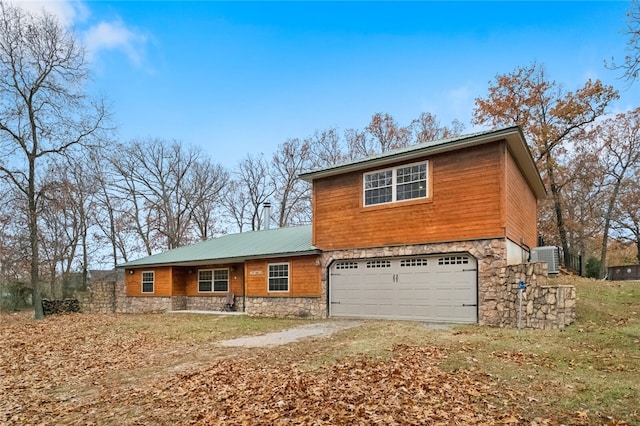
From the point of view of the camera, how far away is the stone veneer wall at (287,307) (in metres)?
14.1

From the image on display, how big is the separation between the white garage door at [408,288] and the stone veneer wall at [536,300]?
0.82 metres

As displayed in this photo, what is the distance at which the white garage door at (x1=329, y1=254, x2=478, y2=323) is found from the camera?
36.0 ft

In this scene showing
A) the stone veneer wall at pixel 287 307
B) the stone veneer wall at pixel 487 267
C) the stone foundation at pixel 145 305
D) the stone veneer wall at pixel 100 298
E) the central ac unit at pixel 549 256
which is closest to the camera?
the stone veneer wall at pixel 487 267

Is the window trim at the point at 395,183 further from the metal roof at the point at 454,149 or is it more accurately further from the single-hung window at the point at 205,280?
the single-hung window at the point at 205,280

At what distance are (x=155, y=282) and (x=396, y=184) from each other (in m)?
14.8

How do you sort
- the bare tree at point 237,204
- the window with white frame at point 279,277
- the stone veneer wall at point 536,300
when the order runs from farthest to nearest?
the bare tree at point 237,204, the window with white frame at point 279,277, the stone veneer wall at point 536,300

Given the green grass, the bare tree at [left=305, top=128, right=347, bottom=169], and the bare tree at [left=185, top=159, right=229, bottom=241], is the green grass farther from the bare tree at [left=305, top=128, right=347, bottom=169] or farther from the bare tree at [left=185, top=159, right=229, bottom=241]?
the bare tree at [left=185, top=159, right=229, bottom=241]

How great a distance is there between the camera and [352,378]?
5.79 m

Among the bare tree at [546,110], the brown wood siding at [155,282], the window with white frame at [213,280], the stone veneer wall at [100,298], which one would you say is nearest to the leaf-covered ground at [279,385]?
the window with white frame at [213,280]

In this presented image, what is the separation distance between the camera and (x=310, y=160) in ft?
106

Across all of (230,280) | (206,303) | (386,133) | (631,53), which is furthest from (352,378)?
(386,133)

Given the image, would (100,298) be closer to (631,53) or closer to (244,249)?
(244,249)

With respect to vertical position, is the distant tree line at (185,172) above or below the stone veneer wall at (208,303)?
above

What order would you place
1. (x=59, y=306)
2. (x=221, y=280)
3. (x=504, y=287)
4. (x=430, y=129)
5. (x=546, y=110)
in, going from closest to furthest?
1. (x=504, y=287)
2. (x=221, y=280)
3. (x=59, y=306)
4. (x=546, y=110)
5. (x=430, y=129)
